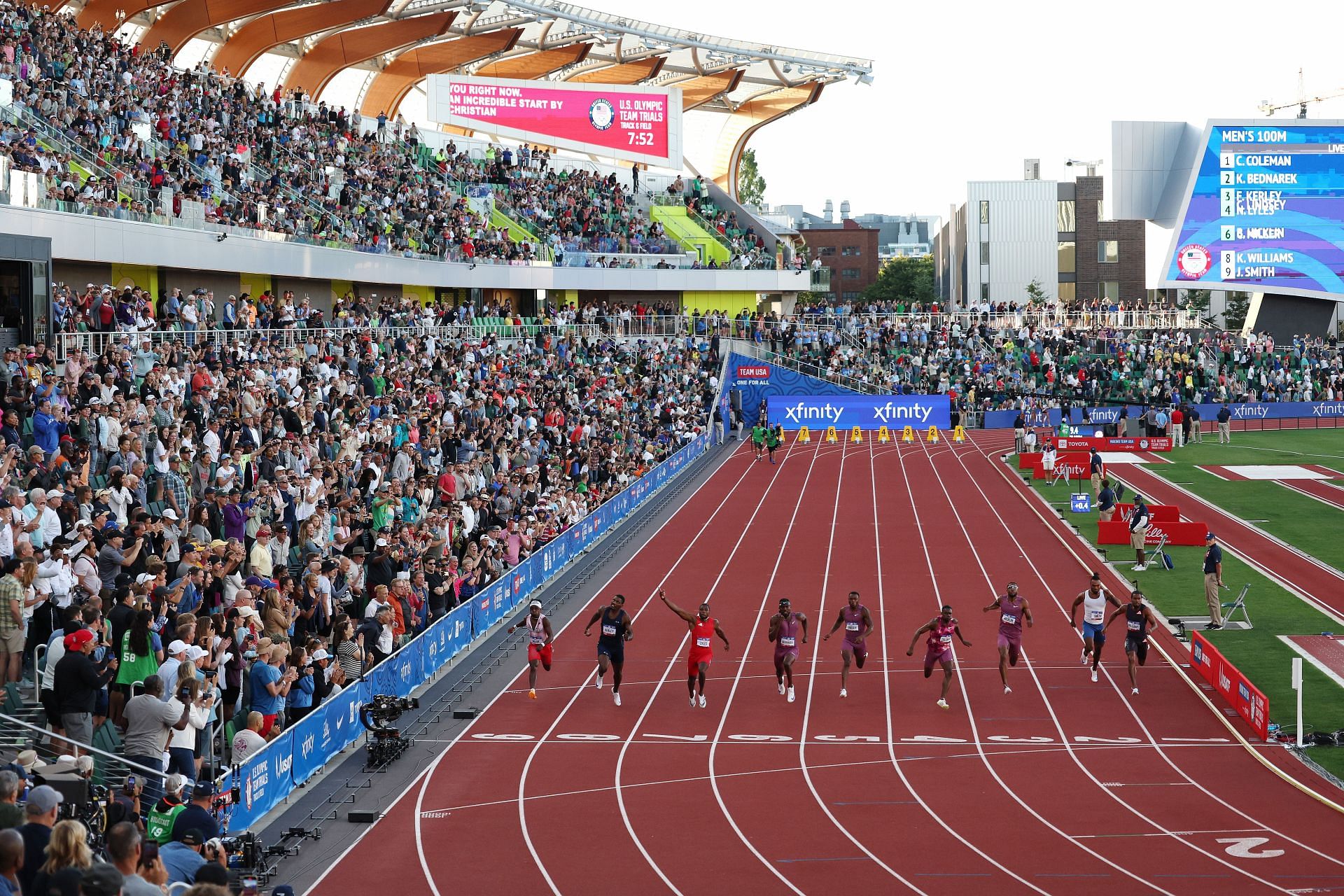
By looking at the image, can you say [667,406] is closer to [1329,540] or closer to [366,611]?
[1329,540]

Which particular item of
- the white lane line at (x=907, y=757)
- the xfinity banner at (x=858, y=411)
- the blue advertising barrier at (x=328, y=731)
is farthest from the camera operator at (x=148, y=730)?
the xfinity banner at (x=858, y=411)

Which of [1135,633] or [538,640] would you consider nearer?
[1135,633]

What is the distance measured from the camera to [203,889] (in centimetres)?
645

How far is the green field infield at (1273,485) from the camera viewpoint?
29.4m

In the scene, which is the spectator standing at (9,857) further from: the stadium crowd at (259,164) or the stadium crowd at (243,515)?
the stadium crowd at (259,164)

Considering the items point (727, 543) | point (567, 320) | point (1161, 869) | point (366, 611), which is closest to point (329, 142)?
point (567, 320)

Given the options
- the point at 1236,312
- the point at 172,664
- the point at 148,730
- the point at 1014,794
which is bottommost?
the point at 1014,794

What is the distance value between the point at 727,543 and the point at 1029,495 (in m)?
10.3

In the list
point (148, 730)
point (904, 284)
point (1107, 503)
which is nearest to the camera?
point (148, 730)

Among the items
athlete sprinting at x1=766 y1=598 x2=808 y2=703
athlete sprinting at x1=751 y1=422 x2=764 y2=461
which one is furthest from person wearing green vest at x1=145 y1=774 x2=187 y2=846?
athlete sprinting at x1=751 y1=422 x2=764 y2=461

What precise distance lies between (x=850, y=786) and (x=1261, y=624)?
32.5ft

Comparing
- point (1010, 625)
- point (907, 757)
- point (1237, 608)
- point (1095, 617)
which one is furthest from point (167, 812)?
point (1237, 608)

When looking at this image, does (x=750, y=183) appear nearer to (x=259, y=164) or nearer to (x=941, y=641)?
(x=259, y=164)

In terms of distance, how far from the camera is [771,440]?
41.4 m
